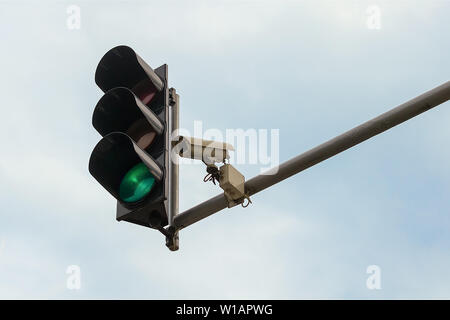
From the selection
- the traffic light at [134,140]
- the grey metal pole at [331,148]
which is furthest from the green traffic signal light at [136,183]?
the grey metal pole at [331,148]

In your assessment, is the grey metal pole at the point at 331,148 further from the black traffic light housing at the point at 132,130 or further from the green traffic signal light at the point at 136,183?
the green traffic signal light at the point at 136,183

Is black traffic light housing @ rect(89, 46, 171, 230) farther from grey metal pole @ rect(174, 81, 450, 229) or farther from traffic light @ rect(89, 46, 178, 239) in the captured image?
grey metal pole @ rect(174, 81, 450, 229)

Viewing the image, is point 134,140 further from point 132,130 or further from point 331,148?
point 331,148

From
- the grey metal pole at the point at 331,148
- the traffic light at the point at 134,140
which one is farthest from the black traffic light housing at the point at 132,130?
the grey metal pole at the point at 331,148

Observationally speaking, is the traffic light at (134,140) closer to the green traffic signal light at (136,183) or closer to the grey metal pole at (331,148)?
the green traffic signal light at (136,183)

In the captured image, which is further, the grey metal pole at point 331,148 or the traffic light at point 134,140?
the traffic light at point 134,140

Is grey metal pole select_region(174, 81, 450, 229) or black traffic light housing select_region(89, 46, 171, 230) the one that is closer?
grey metal pole select_region(174, 81, 450, 229)

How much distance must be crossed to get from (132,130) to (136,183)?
427 millimetres

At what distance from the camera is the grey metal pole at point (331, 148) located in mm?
4207

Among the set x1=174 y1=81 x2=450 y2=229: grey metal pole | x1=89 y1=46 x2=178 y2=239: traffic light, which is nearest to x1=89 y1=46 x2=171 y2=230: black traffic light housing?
x1=89 y1=46 x2=178 y2=239: traffic light

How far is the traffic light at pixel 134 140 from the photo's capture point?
473 centimetres

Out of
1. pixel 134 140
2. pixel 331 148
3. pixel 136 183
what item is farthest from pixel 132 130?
pixel 331 148

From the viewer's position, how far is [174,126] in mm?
5438

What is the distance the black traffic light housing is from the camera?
15.5ft
